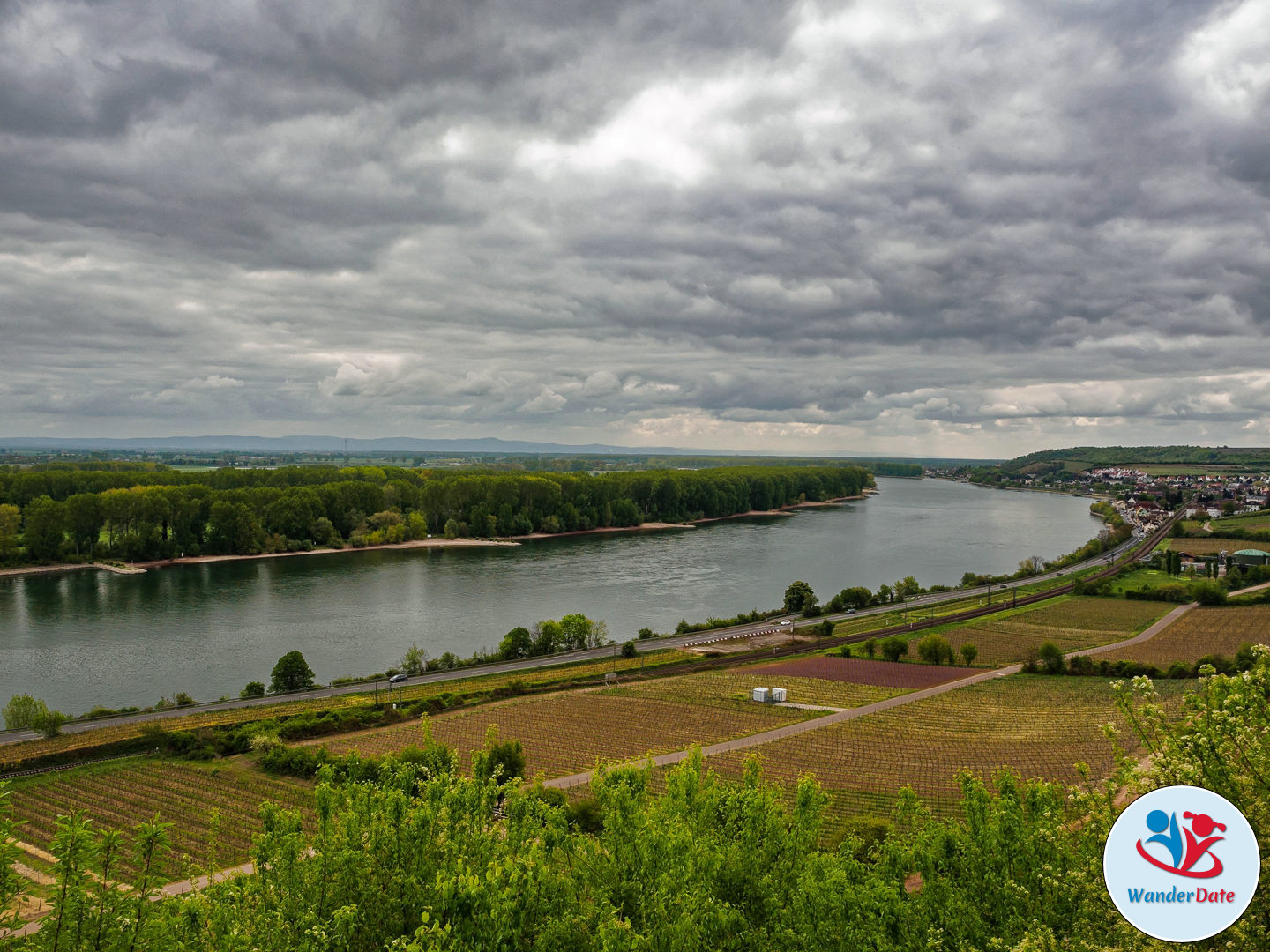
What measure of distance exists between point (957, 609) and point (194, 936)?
5714 cm

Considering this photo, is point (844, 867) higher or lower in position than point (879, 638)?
higher

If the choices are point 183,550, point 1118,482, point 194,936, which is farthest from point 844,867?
point 1118,482

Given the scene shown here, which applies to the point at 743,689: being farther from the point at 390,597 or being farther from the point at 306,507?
the point at 306,507

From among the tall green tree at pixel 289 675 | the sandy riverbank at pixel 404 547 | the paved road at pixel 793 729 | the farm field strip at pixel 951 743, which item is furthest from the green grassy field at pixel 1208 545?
the tall green tree at pixel 289 675

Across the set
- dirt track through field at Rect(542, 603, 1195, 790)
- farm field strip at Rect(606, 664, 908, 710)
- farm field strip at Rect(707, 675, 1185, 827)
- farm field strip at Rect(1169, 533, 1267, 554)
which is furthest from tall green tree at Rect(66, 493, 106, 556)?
farm field strip at Rect(1169, 533, 1267, 554)

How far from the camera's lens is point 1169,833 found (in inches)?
223

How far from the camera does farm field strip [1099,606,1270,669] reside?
43000mm

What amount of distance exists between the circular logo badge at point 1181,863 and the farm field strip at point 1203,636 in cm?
Answer: 4367

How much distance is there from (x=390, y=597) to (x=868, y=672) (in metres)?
36.2

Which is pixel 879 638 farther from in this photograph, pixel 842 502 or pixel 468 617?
pixel 842 502

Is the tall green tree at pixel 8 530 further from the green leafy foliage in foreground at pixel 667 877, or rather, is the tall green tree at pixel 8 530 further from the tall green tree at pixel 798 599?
the green leafy foliage in foreground at pixel 667 877

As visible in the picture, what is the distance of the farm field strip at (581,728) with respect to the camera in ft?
92.1

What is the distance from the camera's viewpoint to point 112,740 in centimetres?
2784

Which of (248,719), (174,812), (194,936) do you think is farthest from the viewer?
(248,719)
